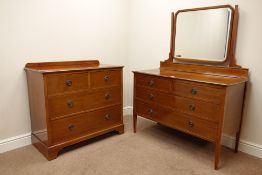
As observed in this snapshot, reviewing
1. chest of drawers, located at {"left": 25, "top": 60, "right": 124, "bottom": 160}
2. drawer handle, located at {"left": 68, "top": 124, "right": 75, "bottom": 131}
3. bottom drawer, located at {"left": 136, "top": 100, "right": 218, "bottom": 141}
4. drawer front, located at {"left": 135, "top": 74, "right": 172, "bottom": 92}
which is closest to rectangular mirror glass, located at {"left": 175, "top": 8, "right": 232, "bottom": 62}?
drawer front, located at {"left": 135, "top": 74, "right": 172, "bottom": 92}

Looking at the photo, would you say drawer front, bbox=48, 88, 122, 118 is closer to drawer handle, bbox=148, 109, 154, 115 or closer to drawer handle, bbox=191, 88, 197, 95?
drawer handle, bbox=148, 109, 154, 115

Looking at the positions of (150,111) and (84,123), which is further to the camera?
(150,111)

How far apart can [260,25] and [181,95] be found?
1.02 m

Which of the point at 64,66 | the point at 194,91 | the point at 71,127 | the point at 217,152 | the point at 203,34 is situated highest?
the point at 203,34

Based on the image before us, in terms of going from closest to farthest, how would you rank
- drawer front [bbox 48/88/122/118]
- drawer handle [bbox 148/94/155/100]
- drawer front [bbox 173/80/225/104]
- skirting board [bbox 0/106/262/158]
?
drawer front [bbox 173/80/225/104], drawer front [bbox 48/88/122/118], skirting board [bbox 0/106/262/158], drawer handle [bbox 148/94/155/100]

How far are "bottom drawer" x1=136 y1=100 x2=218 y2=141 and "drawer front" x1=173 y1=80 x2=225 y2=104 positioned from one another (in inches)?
8.6

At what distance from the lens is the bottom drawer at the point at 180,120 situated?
199 centimetres

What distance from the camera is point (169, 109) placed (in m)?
2.29

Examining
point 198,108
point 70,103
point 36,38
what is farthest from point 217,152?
point 36,38

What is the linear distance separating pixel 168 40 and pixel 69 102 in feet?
4.99

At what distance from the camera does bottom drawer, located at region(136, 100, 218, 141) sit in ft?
6.52

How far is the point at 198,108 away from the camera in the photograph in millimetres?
2033

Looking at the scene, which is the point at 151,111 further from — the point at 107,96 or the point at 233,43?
the point at 233,43

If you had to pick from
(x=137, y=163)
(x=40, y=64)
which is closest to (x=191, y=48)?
(x=137, y=163)
